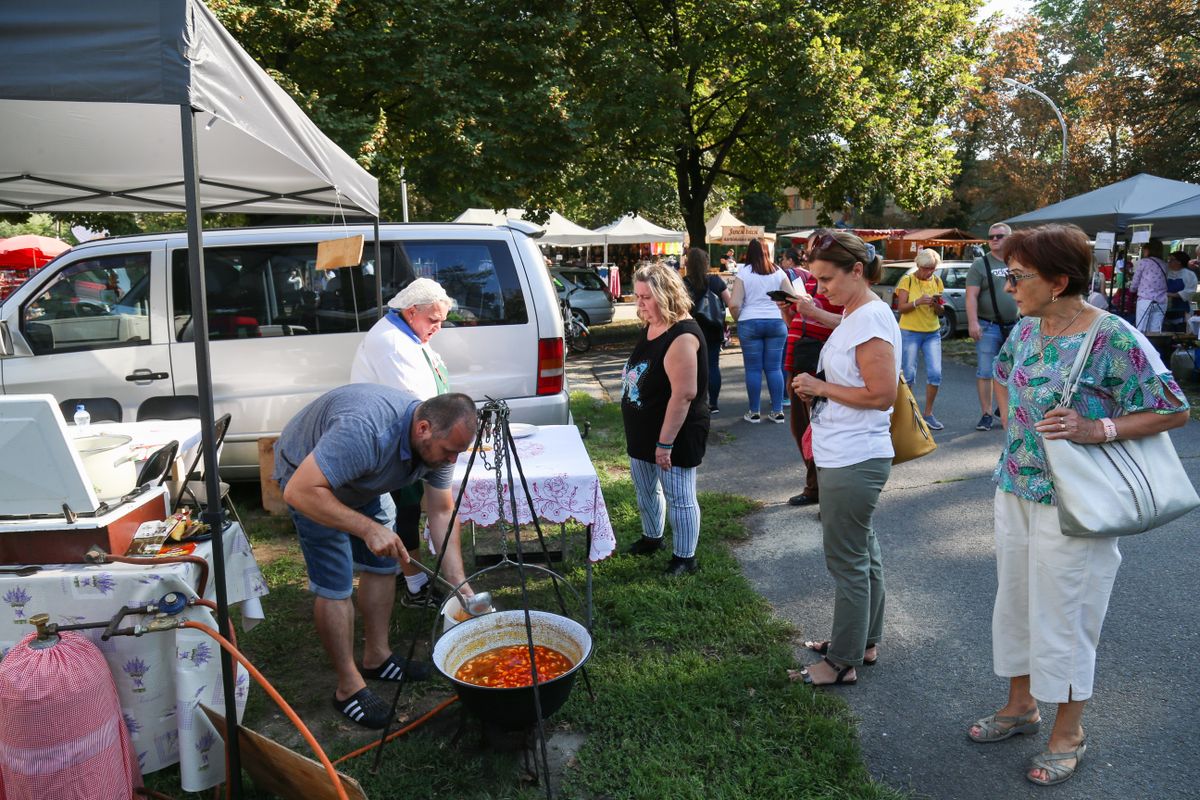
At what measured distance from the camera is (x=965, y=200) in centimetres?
4106

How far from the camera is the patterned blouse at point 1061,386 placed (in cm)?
248

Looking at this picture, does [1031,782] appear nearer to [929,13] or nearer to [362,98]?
[362,98]

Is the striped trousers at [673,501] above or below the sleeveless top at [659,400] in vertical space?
below

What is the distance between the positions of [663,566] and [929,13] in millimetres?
Answer: 14656

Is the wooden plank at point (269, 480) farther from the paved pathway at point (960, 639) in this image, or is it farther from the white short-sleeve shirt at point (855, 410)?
the white short-sleeve shirt at point (855, 410)

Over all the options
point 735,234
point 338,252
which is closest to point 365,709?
point 338,252

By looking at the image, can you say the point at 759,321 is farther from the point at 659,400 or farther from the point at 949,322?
the point at 949,322

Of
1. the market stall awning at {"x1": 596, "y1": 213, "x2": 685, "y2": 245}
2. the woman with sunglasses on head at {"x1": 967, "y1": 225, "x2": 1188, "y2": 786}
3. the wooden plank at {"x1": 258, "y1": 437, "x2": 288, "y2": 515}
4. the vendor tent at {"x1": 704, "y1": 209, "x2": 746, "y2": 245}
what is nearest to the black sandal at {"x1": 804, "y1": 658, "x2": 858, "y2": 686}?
the woman with sunglasses on head at {"x1": 967, "y1": 225, "x2": 1188, "y2": 786}

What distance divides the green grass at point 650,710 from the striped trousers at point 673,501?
204 mm

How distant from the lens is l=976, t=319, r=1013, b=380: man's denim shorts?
7410 mm

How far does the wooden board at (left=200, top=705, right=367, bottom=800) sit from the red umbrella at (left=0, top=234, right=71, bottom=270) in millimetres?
23199

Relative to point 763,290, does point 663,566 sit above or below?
below

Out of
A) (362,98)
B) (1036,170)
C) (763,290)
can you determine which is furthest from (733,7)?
(1036,170)

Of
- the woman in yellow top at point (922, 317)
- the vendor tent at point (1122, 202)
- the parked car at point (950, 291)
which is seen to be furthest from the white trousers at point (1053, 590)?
the parked car at point (950, 291)
